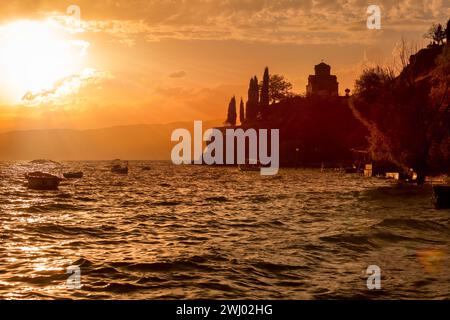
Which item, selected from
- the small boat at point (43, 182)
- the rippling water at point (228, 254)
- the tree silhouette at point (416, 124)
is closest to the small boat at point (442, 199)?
the rippling water at point (228, 254)

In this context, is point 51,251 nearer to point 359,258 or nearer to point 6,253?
point 6,253

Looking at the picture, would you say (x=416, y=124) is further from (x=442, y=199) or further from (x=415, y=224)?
(x=415, y=224)

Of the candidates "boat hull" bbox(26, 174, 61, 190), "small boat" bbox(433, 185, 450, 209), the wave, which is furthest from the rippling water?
"boat hull" bbox(26, 174, 61, 190)

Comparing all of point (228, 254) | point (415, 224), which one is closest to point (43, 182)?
point (415, 224)

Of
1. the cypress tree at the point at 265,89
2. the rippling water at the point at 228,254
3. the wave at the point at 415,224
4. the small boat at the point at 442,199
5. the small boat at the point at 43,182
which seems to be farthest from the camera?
the cypress tree at the point at 265,89

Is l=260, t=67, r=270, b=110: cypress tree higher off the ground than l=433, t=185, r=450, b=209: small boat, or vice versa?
l=260, t=67, r=270, b=110: cypress tree

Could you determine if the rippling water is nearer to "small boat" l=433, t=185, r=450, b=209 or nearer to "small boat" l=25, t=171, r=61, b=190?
"small boat" l=433, t=185, r=450, b=209

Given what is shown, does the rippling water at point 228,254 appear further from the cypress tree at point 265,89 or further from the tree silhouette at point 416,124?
the cypress tree at point 265,89

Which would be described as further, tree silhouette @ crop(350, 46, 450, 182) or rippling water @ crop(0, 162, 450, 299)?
tree silhouette @ crop(350, 46, 450, 182)

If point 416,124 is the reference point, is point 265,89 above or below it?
above

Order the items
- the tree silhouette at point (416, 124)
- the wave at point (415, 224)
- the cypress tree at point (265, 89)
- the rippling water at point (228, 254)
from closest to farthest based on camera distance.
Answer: the rippling water at point (228, 254), the wave at point (415, 224), the tree silhouette at point (416, 124), the cypress tree at point (265, 89)

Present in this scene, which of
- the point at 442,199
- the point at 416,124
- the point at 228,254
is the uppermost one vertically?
the point at 416,124

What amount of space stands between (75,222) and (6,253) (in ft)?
39.5
